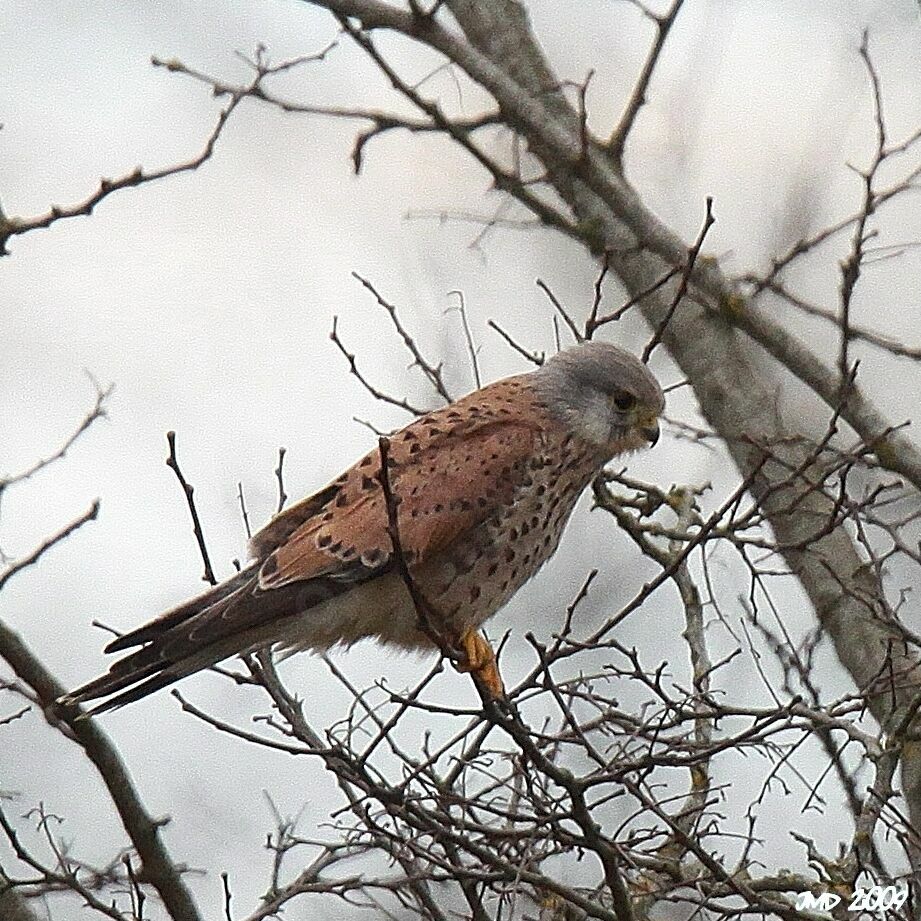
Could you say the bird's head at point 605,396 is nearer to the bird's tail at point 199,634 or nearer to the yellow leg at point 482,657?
the yellow leg at point 482,657

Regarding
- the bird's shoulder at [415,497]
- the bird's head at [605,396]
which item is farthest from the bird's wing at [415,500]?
the bird's head at [605,396]

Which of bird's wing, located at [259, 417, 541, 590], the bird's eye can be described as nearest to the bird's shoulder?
bird's wing, located at [259, 417, 541, 590]

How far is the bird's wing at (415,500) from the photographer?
122 inches

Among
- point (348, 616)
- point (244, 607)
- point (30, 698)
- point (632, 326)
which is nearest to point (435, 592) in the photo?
point (348, 616)

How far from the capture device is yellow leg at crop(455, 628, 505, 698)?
10.1ft

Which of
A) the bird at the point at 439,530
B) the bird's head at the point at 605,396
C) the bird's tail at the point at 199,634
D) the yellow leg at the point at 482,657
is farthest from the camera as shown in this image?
the bird's head at the point at 605,396

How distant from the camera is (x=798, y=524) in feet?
14.6

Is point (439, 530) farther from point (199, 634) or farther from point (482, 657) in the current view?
point (199, 634)

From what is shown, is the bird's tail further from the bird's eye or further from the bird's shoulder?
the bird's eye

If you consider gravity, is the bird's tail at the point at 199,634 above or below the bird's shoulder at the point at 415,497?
below

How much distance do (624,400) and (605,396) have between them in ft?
0.16

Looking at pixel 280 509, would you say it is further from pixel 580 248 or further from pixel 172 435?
pixel 580 248

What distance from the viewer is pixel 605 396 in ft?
11.5

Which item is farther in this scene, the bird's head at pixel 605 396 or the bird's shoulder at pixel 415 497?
the bird's head at pixel 605 396
